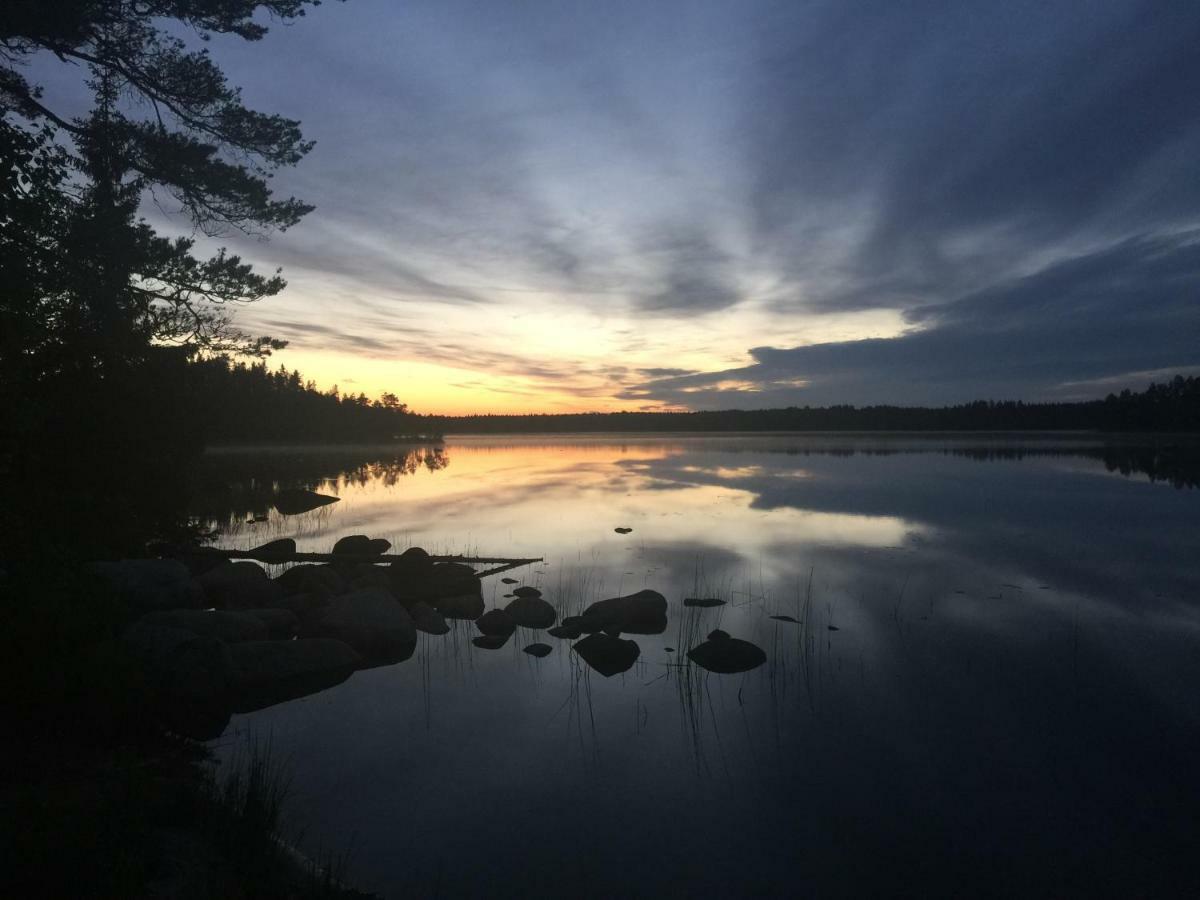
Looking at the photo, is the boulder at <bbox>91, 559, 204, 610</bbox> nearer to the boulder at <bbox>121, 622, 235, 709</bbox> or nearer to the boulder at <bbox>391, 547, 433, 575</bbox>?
the boulder at <bbox>121, 622, 235, 709</bbox>

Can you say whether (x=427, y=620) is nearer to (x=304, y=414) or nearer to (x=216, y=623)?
(x=216, y=623)

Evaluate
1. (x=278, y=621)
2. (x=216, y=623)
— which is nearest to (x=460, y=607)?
(x=278, y=621)

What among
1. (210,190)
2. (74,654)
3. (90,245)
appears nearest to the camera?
(74,654)

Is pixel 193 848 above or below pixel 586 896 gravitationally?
above

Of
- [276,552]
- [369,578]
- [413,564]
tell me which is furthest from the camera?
[276,552]

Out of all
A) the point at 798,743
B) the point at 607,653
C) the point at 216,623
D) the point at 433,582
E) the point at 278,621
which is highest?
the point at 216,623

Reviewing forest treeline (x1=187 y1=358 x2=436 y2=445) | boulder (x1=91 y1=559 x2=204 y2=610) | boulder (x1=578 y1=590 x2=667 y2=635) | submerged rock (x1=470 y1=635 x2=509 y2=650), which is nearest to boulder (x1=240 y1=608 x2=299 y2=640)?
boulder (x1=91 y1=559 x2=204 y2=610)

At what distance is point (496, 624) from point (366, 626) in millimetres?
2456

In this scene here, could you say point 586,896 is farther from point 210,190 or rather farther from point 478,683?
point 210,190

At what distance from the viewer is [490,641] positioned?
481 inches

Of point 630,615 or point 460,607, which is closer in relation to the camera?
point 630,615

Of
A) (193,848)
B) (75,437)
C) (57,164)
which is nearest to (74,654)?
(193,848)

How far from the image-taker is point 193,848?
501cm

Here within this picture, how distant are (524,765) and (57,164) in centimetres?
1141
